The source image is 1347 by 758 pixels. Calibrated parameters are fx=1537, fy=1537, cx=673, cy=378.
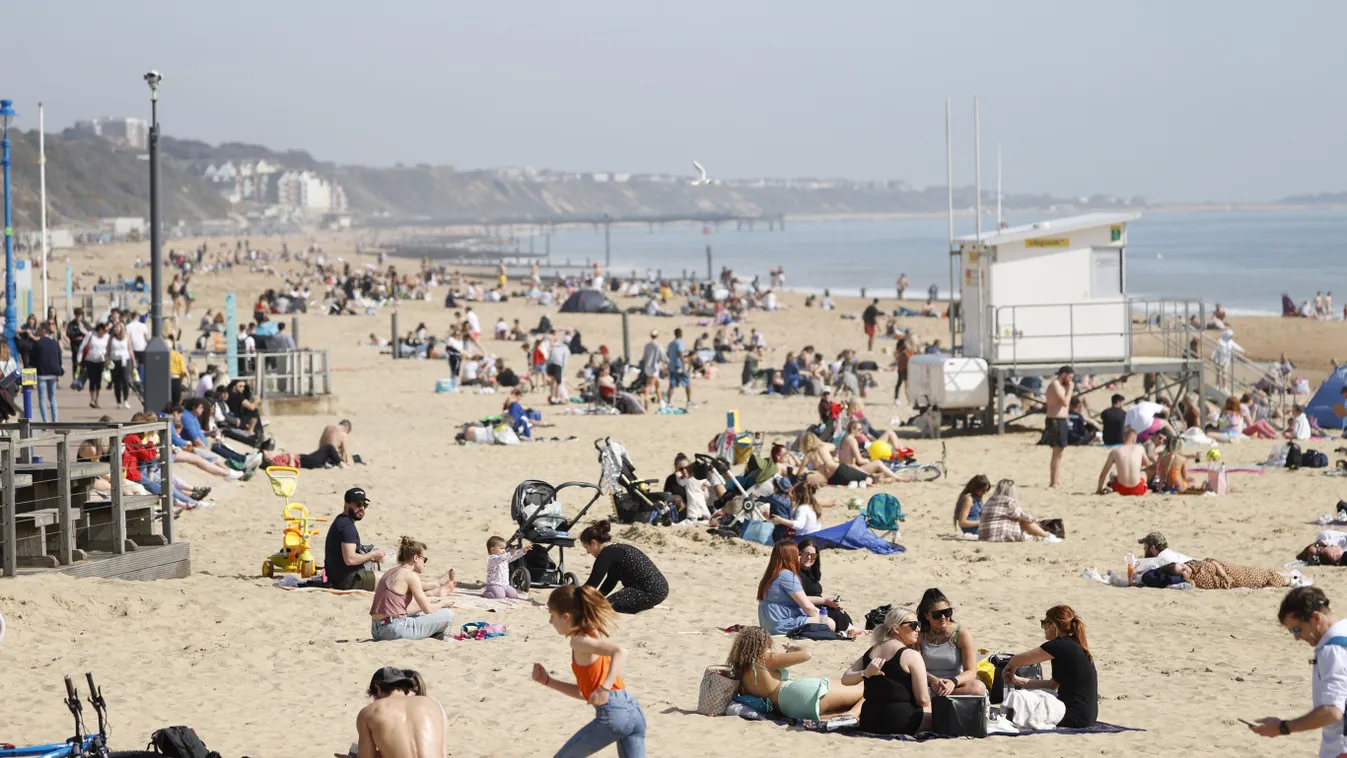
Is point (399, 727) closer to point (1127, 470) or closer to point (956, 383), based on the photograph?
point (1127, 470)

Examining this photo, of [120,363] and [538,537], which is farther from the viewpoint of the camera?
[120,363]

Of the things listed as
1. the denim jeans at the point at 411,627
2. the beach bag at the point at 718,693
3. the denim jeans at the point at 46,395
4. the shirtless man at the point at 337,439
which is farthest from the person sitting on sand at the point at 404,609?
the denim jeans at the point at 46,395

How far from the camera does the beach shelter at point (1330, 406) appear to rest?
20203mm

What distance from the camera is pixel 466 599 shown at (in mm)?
10109

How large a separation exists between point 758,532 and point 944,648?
523cm

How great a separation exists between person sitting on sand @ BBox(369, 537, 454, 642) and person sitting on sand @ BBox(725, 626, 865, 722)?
2.17 meters

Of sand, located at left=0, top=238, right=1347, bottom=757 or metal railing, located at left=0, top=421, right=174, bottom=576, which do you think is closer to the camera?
sand, located at left=0, top=238, right=1347, bottom=757

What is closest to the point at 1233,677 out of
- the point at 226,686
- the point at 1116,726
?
the point at 1116,726

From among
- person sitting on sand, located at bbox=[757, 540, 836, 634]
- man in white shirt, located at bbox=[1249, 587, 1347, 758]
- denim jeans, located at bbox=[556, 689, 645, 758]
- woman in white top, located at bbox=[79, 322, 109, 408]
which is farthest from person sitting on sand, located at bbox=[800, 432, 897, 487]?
man in white shirt, located at bbox=[1249, 587, 1347, 758]

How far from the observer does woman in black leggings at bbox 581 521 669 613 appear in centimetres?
911

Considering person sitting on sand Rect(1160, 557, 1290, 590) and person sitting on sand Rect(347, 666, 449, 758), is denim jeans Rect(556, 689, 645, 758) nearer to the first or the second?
person sitting on sand Rect(347, 666, 449, 758)

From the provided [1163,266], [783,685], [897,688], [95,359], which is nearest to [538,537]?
[783,685]

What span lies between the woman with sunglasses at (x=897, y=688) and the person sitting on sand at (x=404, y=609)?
2.93 m

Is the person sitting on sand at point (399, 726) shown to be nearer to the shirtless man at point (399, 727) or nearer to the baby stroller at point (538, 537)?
the shirtless man at point (399, 727)
